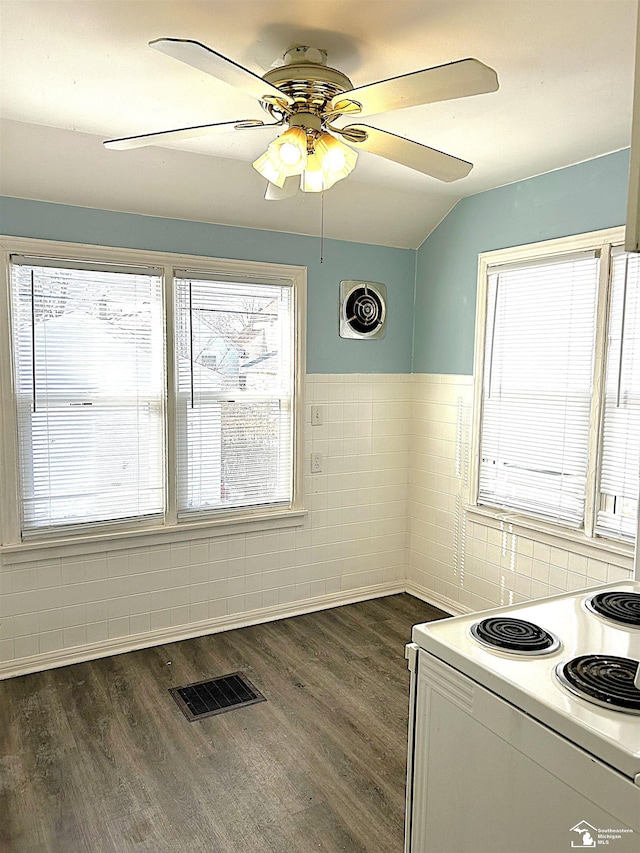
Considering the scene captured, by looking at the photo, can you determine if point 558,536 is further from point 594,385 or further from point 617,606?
point 617,606

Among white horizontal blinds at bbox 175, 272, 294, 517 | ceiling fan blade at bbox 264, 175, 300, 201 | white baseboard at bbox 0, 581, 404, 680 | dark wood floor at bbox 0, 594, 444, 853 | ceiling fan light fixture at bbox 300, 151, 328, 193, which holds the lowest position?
dark wood floor at bbox 0, 594, 444, 853

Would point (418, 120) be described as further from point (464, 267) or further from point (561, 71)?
point (464, 267)

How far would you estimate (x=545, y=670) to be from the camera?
1486 mm

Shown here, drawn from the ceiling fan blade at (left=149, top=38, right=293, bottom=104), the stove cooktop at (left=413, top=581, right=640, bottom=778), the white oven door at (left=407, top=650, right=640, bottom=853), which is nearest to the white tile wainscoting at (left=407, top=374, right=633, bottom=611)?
the stove cooktop at (left=413, top=581, right=640, bottom=778)

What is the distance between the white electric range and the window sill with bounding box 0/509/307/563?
223cm

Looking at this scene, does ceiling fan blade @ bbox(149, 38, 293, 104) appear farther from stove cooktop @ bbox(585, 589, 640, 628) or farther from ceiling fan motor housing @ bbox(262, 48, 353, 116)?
stove cooktop @ bbox(585, 589, 640, 628)

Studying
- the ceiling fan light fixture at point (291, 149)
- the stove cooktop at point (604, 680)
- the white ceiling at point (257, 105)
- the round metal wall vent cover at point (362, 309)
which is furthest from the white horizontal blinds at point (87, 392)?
the stove cooktop at point (604, 680)

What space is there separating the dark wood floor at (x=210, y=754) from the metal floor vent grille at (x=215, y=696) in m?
0.05

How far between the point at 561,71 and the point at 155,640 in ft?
11.2

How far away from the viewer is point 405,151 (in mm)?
2037

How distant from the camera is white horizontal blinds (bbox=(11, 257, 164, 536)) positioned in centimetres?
321

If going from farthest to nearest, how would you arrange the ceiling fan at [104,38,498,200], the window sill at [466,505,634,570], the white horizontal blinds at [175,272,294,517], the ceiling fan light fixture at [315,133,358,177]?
the white horizontal blinds at [175,272,294,517]
the window sill at [466,505,634,570]
the ceiling fan light fixture at [315,133,358,177]
the ceiling fan at [104,38,498,200]

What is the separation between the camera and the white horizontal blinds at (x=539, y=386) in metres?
3.29

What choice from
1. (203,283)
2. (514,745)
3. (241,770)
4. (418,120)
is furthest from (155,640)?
(418,120)
